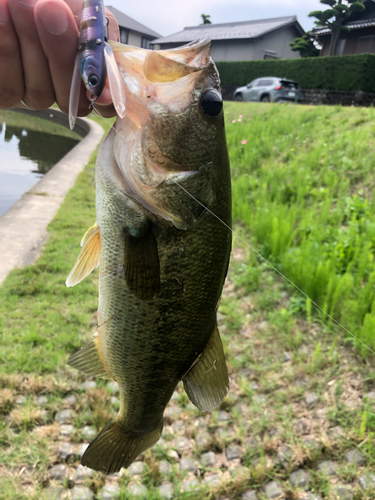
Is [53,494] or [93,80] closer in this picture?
[93,80]

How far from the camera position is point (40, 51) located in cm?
107

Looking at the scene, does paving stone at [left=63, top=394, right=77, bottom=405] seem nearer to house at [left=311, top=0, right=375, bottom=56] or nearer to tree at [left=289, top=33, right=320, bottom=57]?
house at [left=311, top=0, right=375, bottom=56]

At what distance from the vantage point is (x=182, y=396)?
2680 millimetres

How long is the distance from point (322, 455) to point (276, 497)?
0.38 m

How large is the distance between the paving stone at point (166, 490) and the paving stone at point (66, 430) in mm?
655

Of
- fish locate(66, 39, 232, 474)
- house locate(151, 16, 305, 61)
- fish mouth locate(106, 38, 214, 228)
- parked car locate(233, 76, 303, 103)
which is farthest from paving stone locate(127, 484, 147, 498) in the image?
house locate(151, 16, 305, 61)

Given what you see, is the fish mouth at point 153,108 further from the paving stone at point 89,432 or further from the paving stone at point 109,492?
the paving stone at point 89,432

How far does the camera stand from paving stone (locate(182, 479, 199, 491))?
2.09m

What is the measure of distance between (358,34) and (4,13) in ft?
94.5

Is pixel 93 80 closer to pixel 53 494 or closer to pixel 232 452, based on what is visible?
pixel 53 494

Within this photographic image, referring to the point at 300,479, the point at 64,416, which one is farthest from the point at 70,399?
the point at 300,479

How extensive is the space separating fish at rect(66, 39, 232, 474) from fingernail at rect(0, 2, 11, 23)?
33cm

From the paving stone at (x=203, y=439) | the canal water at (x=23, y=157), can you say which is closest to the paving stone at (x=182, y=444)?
the paving stone at (x=203, y=439)

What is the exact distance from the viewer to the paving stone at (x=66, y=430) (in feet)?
7.63
